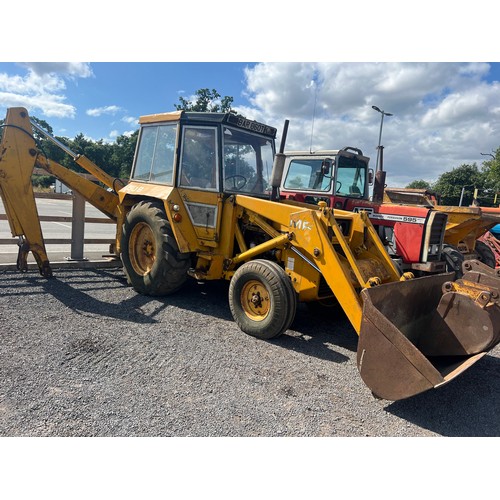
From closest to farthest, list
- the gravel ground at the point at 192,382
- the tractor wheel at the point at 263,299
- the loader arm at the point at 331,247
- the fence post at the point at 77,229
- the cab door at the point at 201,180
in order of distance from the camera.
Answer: the gravel ground at the point at 192,382 → the loader arm at the point at 331,247 → the tractor wheel at the point at 263,299 → the cab door at the point at 201,180 → the fence post at the point at 77,229

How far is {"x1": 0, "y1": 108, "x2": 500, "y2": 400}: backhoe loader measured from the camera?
3781mm

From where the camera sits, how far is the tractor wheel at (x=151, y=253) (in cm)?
589

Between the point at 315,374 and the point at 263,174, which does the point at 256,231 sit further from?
the point at 315,374

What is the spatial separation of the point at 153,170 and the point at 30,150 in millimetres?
2057

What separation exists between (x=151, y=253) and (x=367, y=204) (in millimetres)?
3953

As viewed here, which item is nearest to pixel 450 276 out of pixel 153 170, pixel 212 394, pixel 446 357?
pixel 446 357

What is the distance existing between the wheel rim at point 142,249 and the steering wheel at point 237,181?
5.04 ft

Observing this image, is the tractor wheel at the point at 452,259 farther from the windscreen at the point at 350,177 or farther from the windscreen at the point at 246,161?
the windscreen at the point at 246,161

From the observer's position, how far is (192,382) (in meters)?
3.72

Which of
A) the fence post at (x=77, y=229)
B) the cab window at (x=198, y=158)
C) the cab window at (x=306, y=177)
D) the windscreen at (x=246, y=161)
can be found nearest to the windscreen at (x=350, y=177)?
the cab window at (x=306, y=177)

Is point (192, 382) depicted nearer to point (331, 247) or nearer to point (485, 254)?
Answer: point (331, 247)

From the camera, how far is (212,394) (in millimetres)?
3523

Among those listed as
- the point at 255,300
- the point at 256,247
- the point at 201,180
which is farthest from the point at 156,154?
the point at 255,300

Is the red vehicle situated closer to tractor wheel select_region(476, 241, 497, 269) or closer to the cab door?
the cab door
